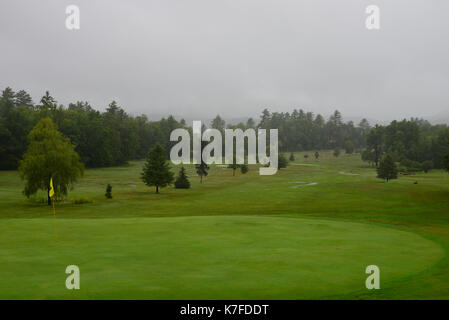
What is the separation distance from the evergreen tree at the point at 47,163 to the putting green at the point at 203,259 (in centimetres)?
2812

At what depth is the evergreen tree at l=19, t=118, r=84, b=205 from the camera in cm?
5162

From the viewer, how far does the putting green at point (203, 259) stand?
40.0 feet

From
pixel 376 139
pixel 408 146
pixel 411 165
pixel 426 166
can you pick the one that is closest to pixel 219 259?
pixel 426 166

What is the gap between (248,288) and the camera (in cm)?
1237

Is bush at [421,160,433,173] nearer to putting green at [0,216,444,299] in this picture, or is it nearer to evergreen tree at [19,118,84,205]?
evergreen tree at [19,118,84,205]

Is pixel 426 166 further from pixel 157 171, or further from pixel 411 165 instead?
pixel 157 171

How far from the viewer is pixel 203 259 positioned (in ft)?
52.1

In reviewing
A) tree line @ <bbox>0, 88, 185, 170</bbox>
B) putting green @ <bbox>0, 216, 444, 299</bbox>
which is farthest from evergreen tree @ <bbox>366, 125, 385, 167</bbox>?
putting green @ <bbox>0, 216, 444, 299</bbox>

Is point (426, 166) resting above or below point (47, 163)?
below

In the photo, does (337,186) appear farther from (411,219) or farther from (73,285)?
(73,285)

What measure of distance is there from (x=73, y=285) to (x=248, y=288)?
18.0 ft

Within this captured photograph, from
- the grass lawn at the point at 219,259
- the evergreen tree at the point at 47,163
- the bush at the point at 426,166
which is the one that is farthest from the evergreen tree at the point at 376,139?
the evergreen tree at the point at 47,163

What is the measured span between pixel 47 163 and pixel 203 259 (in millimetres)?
43005

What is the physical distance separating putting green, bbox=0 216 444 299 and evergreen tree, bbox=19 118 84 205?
28.1m
